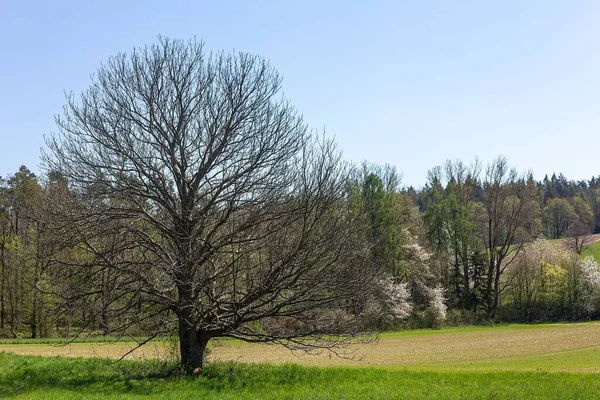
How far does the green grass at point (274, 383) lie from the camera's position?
11078 millimetres

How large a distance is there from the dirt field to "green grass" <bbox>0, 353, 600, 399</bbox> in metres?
7.62

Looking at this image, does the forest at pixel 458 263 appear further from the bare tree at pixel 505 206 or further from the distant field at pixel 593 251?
the distant field at pixel 593 251

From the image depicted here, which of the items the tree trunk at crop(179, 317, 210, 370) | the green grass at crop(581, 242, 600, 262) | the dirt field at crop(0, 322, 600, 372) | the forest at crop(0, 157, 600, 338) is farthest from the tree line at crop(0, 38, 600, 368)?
the green grass at crop(581, 242, 600, 262)

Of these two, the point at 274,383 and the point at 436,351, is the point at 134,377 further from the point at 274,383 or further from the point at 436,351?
the point at 436,351

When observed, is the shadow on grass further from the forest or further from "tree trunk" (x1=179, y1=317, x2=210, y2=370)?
the forest

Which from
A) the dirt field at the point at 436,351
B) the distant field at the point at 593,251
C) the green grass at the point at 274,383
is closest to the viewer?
the green grass at the point at 274,383

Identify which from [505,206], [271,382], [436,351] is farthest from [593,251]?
[271,382]

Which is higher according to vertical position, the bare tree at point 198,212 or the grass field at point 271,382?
the bare tree at point 198,212

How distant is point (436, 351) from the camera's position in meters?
31.0

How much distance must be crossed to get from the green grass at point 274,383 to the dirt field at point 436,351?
300 inches

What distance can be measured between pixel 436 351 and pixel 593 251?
Result: 70.9 meters

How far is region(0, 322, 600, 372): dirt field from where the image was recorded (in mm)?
24802

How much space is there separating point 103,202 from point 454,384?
9619 mm

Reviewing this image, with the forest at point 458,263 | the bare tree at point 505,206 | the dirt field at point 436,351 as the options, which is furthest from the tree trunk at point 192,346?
the bare tree at point 505,206
